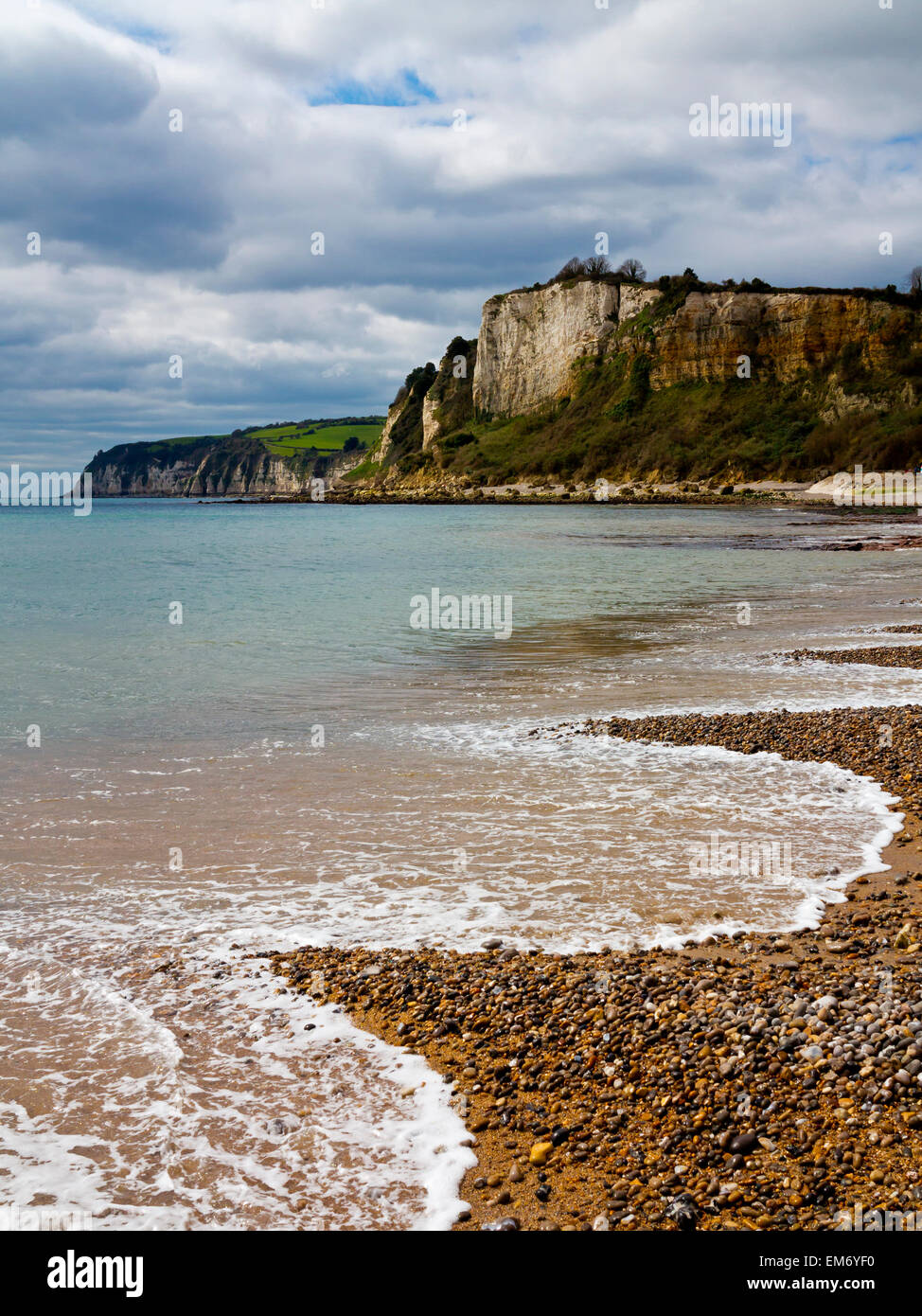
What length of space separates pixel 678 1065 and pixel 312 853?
4.33 metres

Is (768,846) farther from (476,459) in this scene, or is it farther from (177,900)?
(476,459)

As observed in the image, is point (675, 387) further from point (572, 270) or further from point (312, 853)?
point (312, 853)

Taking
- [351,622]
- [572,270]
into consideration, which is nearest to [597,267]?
[572,270]

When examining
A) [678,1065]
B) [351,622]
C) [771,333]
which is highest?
[771,333]

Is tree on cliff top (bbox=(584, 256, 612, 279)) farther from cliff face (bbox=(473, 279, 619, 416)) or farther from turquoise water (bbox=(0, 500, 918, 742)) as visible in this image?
turquoise water (bbox=(0, 500, 918, 742))

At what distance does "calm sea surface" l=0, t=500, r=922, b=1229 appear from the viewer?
439 centimetres

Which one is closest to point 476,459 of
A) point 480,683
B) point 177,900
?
point 480,683

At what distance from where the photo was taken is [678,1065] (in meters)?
Answer: 4.53

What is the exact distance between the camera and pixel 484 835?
334 inches

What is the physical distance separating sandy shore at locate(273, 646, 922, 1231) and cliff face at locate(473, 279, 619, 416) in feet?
475

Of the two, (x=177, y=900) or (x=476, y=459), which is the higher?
(x=476, y=459)

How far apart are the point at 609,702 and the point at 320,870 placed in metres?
7.20

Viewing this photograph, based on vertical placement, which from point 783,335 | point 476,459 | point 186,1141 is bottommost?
point 186,1141

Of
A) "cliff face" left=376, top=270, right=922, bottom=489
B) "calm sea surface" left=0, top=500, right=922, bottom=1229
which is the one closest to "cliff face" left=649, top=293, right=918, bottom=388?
"cliff face" left=376, top=270, right=922, bottom=489
